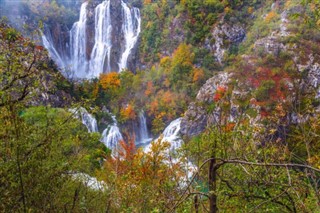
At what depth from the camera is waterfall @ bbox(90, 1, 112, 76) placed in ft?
101

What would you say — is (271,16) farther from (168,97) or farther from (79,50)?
(79,50)

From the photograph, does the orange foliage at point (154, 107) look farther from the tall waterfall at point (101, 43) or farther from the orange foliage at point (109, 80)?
the tall waterfall at point (101, 43)

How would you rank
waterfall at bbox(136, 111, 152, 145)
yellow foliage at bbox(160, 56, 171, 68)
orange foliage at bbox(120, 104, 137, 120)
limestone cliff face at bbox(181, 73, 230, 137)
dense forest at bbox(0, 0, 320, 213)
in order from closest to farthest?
dense forest at bbox(0, 0, 320, 213), limestone cliff face at bbox(181, 73, 230, 137), waterfall at bbox(136, 111, 152, 145), orange foliage at bbox(120, 104, 137, 120), yellow foliage at bbox(160, 56, 171, 68)

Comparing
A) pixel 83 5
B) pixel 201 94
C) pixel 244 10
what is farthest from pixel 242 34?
pixel 83 5

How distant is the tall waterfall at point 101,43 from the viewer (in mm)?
30953

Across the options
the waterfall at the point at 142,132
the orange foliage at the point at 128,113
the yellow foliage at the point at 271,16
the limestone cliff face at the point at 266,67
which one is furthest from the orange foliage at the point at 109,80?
the yellow foliage at the point at 271,16

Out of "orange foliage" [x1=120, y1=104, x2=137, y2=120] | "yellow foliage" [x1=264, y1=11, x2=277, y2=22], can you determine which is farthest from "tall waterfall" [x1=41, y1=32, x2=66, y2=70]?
"yellow foliage" [x1=264, y1=11, x2=277, y2=22]

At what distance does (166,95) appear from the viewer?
2681cm

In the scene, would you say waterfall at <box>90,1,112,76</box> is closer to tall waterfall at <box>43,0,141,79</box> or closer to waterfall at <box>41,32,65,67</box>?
tall waterfall at <box>43,0,141,79</box>

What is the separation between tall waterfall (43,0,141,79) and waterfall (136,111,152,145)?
727 cm

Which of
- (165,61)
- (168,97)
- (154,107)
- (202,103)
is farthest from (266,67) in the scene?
(165,61)

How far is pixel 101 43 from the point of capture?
3123 cm

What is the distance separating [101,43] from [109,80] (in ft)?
15.8

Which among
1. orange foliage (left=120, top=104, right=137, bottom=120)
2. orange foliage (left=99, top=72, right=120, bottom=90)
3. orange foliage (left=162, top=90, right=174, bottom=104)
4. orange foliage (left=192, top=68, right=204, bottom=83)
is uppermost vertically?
orange foliage (left=99, top=72, right=120, bottom=90)
